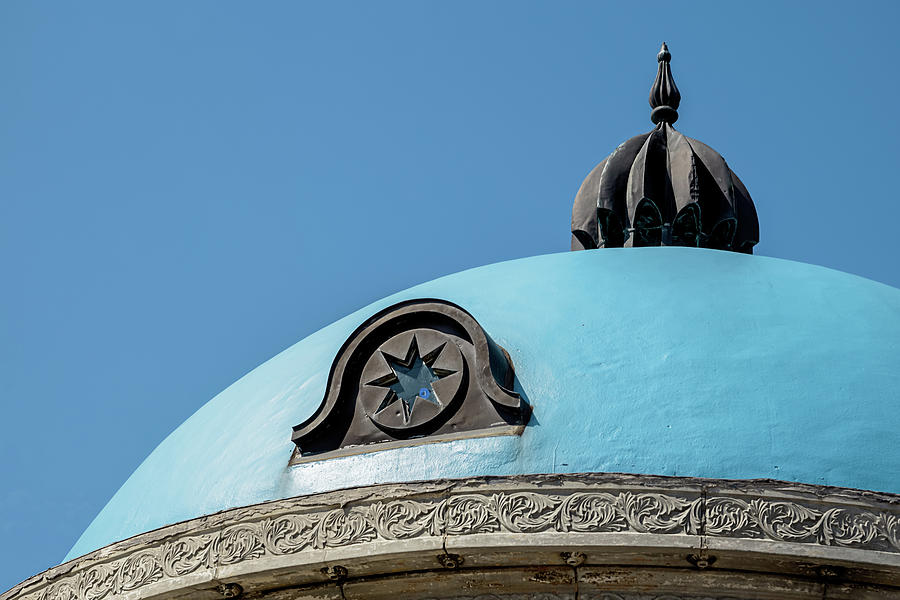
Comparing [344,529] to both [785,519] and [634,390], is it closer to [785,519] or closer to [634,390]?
[634,390]

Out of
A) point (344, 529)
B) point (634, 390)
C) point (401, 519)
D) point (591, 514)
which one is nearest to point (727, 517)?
point (591, 514)

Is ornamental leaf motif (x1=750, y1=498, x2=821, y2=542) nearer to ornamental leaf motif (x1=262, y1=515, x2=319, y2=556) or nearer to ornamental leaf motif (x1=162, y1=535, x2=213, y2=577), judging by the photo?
ornamental leaf motif (x1=262, y1=515, x2=319, y2=556)

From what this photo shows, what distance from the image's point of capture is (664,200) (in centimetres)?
1462

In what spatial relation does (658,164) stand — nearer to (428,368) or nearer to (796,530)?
(428,368)

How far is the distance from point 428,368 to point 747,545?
2723mm

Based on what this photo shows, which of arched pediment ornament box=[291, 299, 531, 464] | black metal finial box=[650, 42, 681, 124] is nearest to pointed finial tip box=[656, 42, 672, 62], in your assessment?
black metal finial box=[650, 42, 681, 124]

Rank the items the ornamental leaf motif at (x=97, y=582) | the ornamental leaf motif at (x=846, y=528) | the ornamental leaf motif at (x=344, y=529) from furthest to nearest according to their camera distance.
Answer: the ornamental leaf motif at (x=97, y=582)
the ornamental leaf motif at (x=344, y=529)
the ornamental leaf motif at (x=846, y=528)

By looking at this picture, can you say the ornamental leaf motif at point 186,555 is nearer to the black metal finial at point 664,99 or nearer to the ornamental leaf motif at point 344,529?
the ornamental leaf motif at point 344,529

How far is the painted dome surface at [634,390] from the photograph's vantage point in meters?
10.1

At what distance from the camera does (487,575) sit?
993 centimetres

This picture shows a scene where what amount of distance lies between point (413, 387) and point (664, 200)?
4389mm

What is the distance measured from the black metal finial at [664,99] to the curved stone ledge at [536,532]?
6.74 m

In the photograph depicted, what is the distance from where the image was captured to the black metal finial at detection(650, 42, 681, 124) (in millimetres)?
15828

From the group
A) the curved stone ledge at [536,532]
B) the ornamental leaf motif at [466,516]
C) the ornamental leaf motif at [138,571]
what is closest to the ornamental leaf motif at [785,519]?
the curved stone ledge at [536,532]
